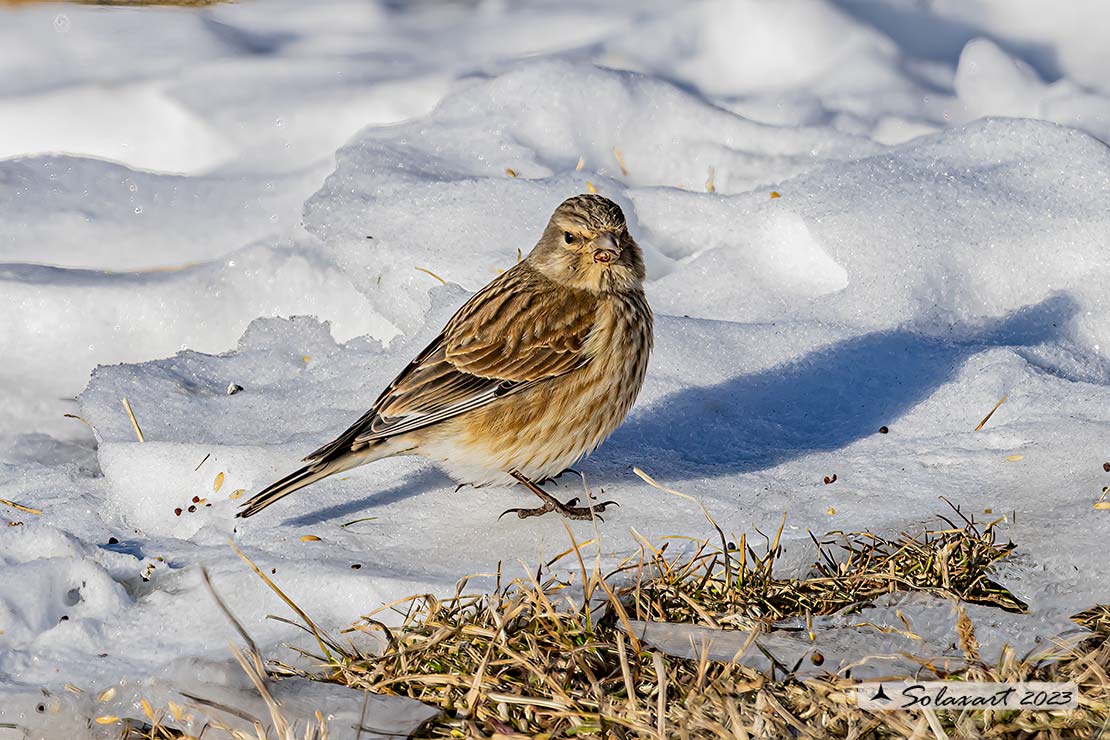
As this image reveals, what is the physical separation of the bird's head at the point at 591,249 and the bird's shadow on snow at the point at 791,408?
2.05 feet

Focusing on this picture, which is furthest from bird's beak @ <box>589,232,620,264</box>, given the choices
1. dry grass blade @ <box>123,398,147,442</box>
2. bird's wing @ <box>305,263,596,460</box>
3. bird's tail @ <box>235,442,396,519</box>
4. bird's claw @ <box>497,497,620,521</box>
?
dry grass blade @ <box>123,398,147,442</box>

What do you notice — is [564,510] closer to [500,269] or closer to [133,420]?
[500,269]

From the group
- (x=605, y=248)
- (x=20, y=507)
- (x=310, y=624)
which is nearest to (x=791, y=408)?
(x=605, y=248)

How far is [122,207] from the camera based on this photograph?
21.6ft

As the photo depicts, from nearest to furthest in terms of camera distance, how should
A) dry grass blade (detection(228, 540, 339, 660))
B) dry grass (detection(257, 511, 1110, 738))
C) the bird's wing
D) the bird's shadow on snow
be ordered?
1. dry grass (detection(257, 511, 1110, 738))
2. dry grass blade (detection(228, 540, 339, 660))
3. the bird's wing
4. the bird's shadow on snow

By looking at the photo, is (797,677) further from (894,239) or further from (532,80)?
(532,80)

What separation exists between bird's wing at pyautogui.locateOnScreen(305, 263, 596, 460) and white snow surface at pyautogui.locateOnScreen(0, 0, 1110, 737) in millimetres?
371

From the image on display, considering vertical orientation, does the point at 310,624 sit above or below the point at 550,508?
above

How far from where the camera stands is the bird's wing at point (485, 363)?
4277 millimetres

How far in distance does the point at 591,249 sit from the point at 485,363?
57 centimetres

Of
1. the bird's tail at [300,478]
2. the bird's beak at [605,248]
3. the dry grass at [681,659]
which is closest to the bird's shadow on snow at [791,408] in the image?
the bird's beak at [605,248]

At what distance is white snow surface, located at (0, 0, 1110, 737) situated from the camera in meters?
4.00

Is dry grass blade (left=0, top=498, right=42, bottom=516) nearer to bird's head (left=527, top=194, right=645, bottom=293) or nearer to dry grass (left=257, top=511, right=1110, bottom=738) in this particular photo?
dry grass (left=257, top=511, right=1110, bottom=738)

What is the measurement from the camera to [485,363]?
4352 mm
